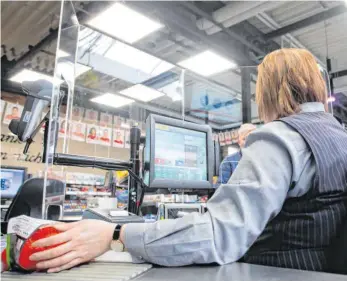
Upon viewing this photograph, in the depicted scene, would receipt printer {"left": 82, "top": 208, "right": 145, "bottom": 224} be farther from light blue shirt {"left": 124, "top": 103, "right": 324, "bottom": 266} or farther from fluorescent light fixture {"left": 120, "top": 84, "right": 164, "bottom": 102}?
fluorescent light fixture {"left": 120, "top": 84, "right": 164, "bottom": 102}

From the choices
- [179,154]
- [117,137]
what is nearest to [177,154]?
[179,154]

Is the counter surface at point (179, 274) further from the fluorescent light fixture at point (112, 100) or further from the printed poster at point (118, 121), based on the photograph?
the printed poster at point (118, 121)

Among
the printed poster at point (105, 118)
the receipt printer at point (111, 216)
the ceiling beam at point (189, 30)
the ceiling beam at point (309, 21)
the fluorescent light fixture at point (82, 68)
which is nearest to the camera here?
the receipt printer at point (111, 216)

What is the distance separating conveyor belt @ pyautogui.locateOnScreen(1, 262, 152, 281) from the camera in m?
0.57

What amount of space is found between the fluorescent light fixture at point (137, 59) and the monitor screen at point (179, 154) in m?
3.61

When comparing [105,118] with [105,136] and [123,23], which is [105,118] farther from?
[123,23]

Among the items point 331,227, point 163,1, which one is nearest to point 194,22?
point 163,1

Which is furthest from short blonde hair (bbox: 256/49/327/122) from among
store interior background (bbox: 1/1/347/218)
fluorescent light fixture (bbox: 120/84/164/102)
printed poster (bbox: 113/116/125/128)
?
printed poster (bbox: 113/116/125/128)

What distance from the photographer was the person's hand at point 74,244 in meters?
0.61

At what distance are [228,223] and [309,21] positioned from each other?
4894mm

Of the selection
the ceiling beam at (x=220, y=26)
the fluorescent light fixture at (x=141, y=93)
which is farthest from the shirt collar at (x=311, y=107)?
the fluorescent light fixture at (x=141, y=93)

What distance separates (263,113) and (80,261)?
636mm

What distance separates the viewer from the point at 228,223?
630 millimetres

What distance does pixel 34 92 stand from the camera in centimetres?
123
